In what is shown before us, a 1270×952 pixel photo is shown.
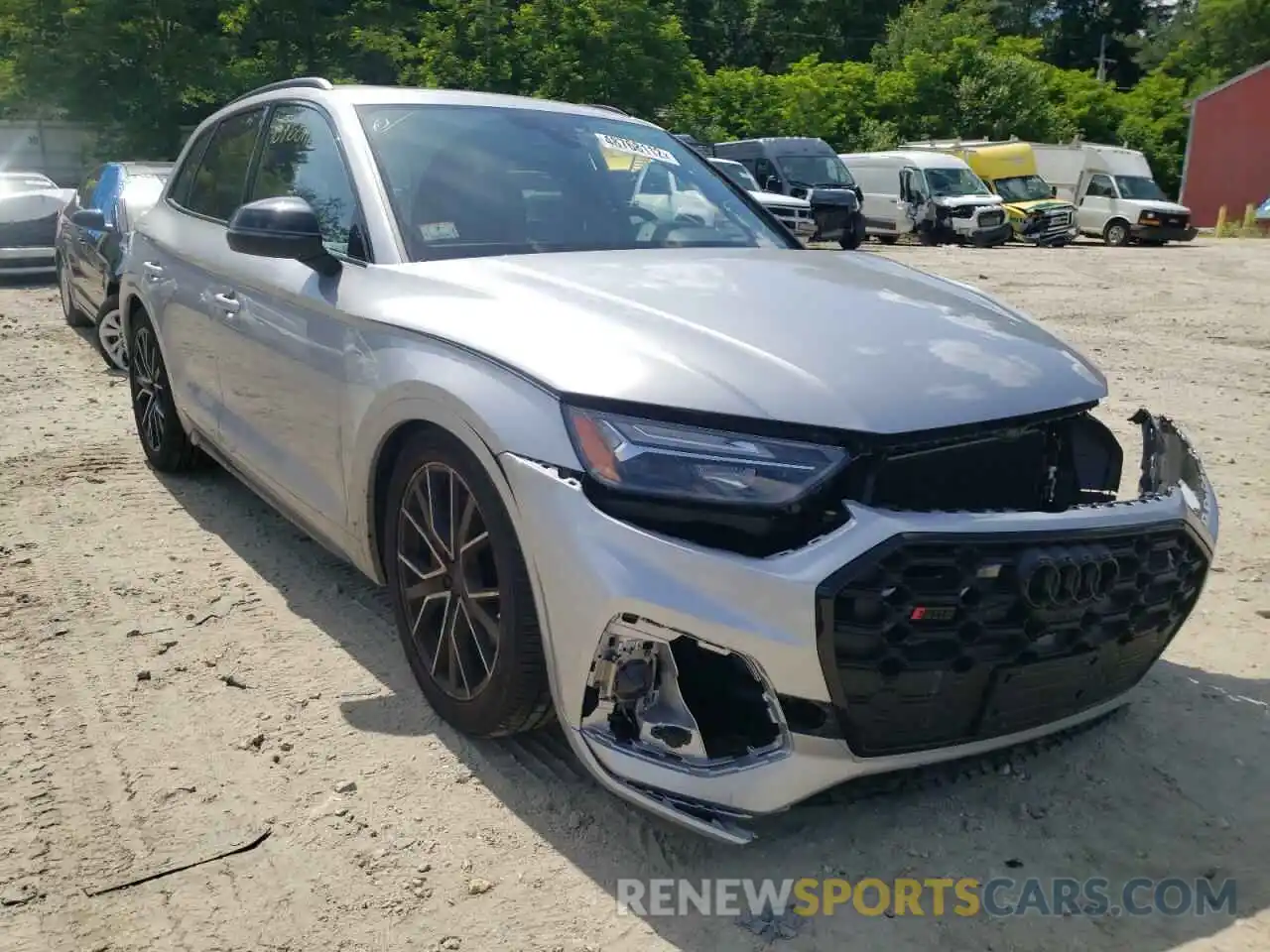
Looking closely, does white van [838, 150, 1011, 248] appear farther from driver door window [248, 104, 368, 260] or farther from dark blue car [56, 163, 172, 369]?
driver door window [248, 104, 368, 260]

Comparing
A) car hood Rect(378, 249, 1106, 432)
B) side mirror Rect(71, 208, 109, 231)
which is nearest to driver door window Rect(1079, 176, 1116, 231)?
side mirror Rect(71, 208, 109, 231)

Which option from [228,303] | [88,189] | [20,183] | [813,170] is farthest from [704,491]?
[813,170]

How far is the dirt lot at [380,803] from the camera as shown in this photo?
239cm

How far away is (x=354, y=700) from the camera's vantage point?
3357 millimetres

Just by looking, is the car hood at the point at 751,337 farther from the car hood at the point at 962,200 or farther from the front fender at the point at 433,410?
the car hood at the point at 962,200

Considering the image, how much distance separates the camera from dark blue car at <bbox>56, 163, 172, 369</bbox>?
7.55 meters

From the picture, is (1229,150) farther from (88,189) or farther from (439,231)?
(439,231)

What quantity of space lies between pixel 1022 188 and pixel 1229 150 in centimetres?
1639

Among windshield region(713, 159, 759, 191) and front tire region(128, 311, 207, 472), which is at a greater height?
windshield region(713, 159, 759, 191)

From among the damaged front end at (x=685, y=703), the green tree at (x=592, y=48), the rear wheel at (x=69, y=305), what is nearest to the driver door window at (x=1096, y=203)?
the green tree at (x=592, y=48)

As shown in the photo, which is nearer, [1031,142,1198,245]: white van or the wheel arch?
the wheel arch

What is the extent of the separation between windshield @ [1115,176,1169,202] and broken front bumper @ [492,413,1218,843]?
28.2 m

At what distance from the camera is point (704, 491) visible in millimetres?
2352

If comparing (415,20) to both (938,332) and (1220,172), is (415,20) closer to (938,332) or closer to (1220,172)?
(1220,172)
